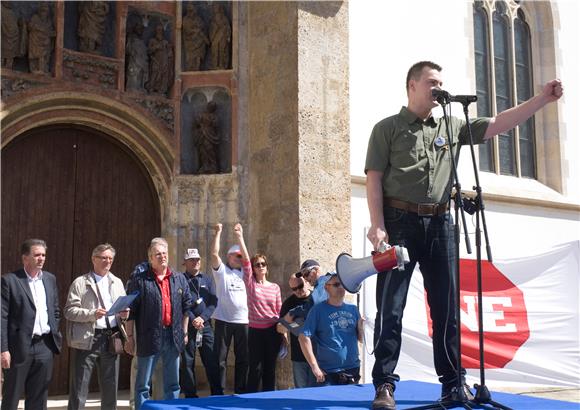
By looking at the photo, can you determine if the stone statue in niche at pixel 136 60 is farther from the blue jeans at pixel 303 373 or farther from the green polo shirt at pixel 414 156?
the green polo shirt at pixel 414 156

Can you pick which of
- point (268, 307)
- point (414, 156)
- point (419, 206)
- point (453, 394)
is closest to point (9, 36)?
point (268, 307)

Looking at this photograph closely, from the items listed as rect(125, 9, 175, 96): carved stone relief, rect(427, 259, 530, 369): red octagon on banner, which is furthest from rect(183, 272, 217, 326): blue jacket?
rect(125, 9, 175, 96): carved stone relief

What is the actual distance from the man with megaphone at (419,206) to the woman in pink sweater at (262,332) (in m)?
3.35

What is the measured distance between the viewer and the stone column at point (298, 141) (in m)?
7.66

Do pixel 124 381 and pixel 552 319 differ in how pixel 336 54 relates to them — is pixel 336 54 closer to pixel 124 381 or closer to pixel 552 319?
pixel 552 319

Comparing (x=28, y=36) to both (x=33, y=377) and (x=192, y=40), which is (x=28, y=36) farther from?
(x=33, y=377)

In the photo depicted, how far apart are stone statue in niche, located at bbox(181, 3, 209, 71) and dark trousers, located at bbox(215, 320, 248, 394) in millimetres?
3510

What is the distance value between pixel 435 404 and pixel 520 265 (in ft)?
14.9

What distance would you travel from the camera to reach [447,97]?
323cm

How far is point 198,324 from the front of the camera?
5992 mm

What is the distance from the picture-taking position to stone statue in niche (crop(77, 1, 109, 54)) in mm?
8062

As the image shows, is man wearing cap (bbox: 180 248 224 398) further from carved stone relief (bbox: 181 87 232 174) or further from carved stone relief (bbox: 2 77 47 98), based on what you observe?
carved stone relief (bbox: 2 77 47 98)

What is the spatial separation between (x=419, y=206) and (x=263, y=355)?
146 inches

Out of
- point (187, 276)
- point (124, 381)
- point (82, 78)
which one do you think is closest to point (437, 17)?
point (82, 78)
